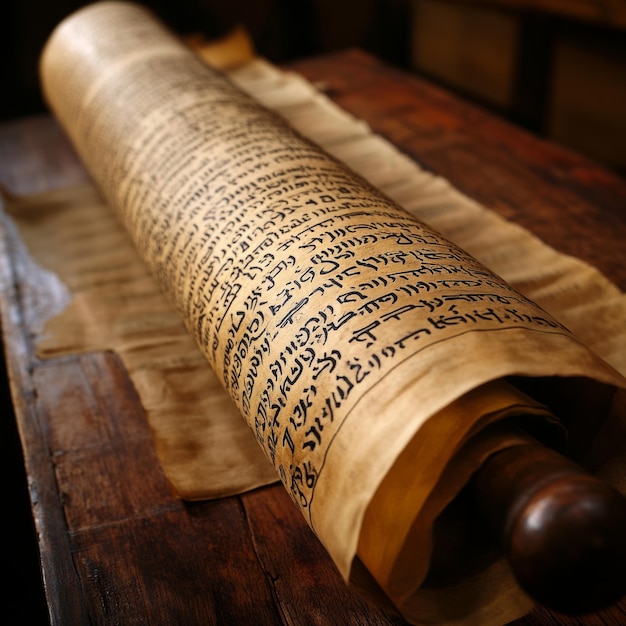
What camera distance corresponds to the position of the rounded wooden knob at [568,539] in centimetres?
43

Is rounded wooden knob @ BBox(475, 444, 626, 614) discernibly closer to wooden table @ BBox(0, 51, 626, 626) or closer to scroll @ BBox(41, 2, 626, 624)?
scroll @ BBox(41, 2, 626, 624)

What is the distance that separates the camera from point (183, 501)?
740 millimetres

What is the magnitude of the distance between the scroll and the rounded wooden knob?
7 centimetres

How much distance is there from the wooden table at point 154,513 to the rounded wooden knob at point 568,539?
0.57ft

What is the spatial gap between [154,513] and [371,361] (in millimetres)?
313

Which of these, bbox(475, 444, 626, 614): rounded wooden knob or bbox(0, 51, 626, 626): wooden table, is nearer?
bbox(475, 444, 626, 614): rounded wooden knob

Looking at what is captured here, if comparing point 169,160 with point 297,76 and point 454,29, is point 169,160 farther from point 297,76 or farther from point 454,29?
point 454,29

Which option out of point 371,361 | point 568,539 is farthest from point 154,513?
point 568,539

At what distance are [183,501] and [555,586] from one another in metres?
0.41

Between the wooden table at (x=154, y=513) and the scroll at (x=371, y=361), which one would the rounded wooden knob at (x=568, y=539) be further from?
the wooden table at (x=154, y=513)

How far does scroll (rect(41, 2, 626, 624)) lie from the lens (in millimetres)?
520

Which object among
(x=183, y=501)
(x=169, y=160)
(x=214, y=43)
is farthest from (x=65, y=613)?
(x=214, y=43)

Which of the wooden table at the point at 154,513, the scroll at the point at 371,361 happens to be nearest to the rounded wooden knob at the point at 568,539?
the scroll at the point at 371,361

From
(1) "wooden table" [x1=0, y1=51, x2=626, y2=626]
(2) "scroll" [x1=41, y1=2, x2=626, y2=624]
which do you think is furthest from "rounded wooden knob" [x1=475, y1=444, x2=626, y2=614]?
(1) "wooden table" [x1=0, y1=51, x2=626, y2=626]
